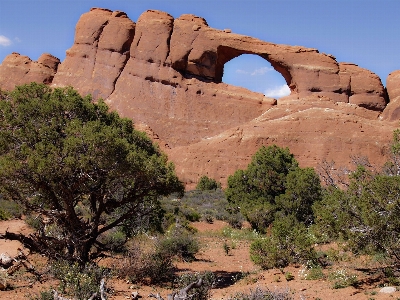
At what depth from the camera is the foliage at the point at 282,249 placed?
43.7 ft

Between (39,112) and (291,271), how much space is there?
8.00 metres

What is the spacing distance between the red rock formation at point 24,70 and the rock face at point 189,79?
0.75 ft

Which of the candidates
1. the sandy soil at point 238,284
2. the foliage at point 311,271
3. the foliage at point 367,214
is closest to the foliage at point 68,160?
the sandy soil at point 238,284

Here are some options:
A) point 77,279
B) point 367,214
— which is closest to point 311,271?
point 367,214

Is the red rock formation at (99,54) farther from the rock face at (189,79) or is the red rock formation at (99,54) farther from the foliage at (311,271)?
the foliage at (311,271)

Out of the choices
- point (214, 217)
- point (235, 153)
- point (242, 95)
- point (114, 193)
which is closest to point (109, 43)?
point (242, 95)

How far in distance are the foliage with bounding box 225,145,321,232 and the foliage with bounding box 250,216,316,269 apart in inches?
379

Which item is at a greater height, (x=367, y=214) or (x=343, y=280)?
(x=367, y=214)

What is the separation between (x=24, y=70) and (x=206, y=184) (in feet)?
104

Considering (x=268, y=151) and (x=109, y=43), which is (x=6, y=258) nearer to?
(x=268, y=151)

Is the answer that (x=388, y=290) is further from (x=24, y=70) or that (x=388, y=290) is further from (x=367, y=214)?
(x=24, y=70)

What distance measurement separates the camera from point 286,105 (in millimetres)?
53094

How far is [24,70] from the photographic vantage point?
6066 cm

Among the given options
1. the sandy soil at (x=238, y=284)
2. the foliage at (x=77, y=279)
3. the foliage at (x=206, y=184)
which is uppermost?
the foliage at (x=206, y=184)
